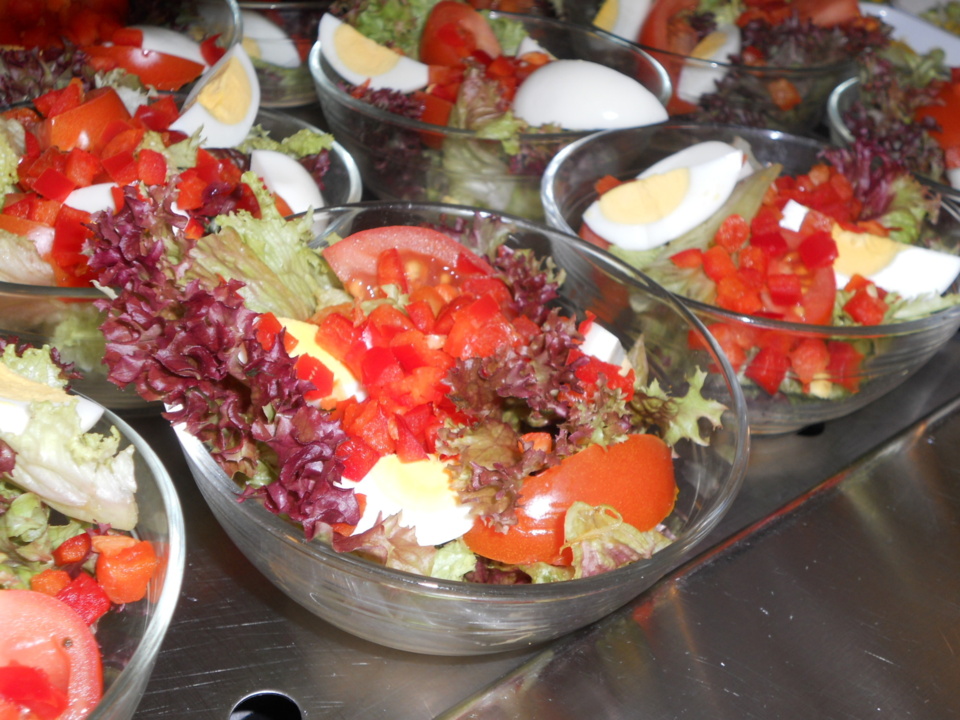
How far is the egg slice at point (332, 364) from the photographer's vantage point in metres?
1.16

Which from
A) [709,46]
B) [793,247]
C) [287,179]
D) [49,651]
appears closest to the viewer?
[49,651]

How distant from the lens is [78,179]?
1392 mm

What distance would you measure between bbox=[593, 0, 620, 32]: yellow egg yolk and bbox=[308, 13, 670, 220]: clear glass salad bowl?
66cm

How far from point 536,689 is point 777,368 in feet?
2.03

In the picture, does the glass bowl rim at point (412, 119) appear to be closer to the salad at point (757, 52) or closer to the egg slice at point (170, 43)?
the salad at point (757, 52)

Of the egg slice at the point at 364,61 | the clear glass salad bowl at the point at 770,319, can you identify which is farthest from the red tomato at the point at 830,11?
the egg slice at the point at 364,61

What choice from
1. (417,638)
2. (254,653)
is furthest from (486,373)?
(254,653)

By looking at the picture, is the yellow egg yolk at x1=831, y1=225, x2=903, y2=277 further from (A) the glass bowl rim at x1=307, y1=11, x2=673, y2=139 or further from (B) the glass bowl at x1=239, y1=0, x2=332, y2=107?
(B) the glass bowl at x1=239, y1=0, x2=332, y2=107

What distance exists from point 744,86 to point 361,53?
89cm

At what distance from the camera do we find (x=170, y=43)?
1844 mm

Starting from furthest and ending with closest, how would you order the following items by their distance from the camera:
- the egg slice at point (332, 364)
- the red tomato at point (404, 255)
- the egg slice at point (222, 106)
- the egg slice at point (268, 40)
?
the egg slice at point (268, 40) < the egg slice at point (222, 106) < the red tomato at point (404, 255) < the egg slice at point (332, 364)

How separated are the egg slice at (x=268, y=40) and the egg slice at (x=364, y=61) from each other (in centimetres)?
14

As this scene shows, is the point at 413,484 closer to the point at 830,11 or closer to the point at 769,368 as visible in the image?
the point at 769,368

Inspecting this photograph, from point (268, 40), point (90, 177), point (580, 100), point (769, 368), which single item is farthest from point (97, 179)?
point (769, 368)
